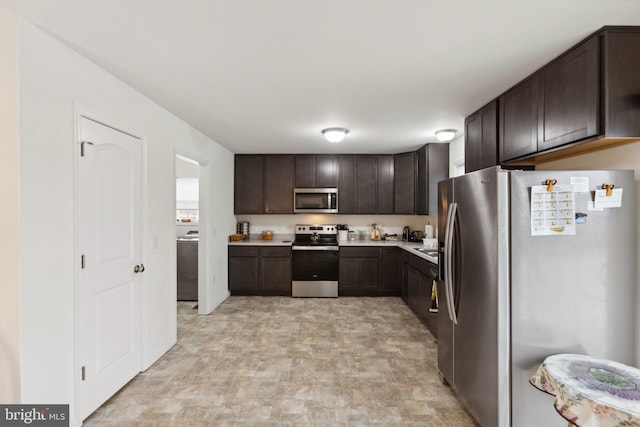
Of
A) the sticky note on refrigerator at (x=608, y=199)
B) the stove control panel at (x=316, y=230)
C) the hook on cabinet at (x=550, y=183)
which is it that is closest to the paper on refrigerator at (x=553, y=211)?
the hook on cabinet at (x=550, y=183)

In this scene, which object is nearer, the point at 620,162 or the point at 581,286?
the point at 581,286

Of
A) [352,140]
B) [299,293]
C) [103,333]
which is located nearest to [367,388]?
[103,333]

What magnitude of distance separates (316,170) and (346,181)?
56cm

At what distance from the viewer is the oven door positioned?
5.18m

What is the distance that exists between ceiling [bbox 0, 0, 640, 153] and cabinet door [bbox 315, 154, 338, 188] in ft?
7.75

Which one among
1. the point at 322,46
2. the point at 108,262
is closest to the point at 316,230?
the point at 108,262

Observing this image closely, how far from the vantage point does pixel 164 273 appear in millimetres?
3098

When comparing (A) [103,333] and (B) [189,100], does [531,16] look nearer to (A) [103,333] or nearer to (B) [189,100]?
(B) [189,100]

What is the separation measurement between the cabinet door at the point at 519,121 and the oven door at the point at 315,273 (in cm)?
311

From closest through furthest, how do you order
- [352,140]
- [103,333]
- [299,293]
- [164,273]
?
[103,333]
[164,273]
[352,140]
[299,293]

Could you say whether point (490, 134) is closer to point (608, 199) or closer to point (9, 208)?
point (608, 199)

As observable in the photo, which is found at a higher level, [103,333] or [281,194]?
[281,194]

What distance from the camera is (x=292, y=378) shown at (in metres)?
2.69

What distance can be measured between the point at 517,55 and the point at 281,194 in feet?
13.4
